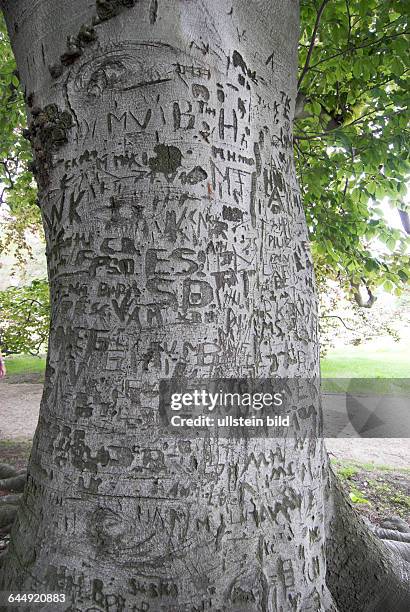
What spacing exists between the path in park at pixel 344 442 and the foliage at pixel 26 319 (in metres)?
1.15

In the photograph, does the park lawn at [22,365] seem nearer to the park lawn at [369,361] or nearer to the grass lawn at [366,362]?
the grass lawn at [366,362]

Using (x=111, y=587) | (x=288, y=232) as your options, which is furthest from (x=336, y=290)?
(x=111, y=587)

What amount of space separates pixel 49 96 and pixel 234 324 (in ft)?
3.29

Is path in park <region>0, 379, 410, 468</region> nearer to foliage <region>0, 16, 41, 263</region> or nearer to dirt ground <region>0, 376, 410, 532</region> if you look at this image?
dirt ground <region>0, 376, 410, 532</region>

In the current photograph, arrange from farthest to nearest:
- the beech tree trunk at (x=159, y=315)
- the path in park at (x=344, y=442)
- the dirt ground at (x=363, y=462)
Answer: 1. the path in park at (x=344, y=442)
2. the dirt ground at (x=363, y=462)
3. the beech tree trunk at (x=159, y=315)

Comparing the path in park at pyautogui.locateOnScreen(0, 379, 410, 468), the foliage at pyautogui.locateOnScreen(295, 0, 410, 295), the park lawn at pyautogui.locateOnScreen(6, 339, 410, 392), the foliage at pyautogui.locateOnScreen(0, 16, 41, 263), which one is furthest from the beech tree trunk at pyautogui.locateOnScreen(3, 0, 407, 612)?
the park lawn at pyautogui.locateOnScreen(6, 339, 410, 392)

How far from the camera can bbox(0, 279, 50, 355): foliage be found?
298 inches

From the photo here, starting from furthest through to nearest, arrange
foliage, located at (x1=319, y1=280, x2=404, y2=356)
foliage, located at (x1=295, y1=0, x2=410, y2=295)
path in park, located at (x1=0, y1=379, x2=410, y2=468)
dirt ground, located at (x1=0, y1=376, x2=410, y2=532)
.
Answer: foliage, located at (x1=319, y1=280, x2=404, y2=356) → path in park, located at (x1=0, y1=379, x2=410, y2=468) → dirt ground, located at (x1=0, y1=376, x2=410, y2=532) → foliage, located at (x1=295, y1=0, x2=410, y2=295)

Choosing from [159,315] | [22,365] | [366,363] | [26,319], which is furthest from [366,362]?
[159,315]

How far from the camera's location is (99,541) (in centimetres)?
140

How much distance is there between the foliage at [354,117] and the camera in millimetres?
3396

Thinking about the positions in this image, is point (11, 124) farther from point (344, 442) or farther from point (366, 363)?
point (366, 363)

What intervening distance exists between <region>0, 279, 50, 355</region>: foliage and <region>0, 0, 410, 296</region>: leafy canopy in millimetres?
2458

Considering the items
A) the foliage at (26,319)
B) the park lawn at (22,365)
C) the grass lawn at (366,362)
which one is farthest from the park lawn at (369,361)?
the park lawn at (22,365)
